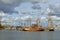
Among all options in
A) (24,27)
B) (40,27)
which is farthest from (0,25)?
(40,27)

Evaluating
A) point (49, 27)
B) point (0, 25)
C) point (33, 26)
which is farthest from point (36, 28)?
point (0, 25)

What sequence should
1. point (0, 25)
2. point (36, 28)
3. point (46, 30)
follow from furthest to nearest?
point (46, 30), point (0, 25), point (36, 28)

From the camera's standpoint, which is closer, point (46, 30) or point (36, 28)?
point (36, 28)

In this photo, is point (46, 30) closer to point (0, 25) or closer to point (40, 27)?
point (40, 27)

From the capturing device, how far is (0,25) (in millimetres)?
130625

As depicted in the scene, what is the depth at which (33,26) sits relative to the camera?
124812mm

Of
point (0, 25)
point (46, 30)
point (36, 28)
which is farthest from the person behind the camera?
point (46, 30)

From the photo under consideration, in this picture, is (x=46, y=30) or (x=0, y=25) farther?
(x=46, y=30)

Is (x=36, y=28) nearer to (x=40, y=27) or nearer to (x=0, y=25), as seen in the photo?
(x=40, y=27)

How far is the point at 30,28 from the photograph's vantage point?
126250 millimetres

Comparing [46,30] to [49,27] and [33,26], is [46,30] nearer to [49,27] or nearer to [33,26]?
[49,27]

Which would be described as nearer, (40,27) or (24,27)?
(40,27)

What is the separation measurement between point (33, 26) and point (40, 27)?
13.4ft

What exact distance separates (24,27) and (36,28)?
14.3m
